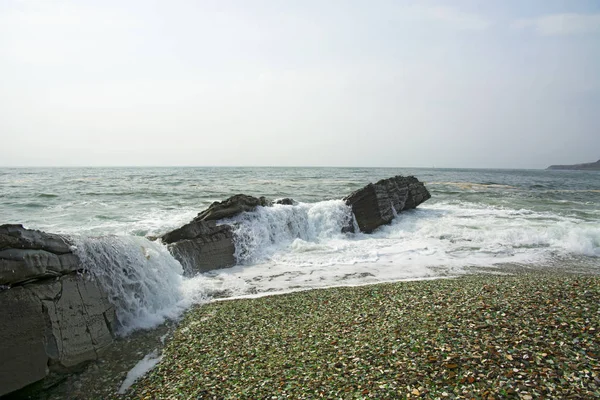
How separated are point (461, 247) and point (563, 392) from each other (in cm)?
1329

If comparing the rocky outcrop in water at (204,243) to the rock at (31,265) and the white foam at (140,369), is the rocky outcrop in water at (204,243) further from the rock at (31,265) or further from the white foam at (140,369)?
the white foam at (140,369)

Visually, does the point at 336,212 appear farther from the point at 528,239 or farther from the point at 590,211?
the point at 590,211

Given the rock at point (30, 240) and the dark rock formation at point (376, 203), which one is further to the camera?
the dark rock formation at point (376, 203)

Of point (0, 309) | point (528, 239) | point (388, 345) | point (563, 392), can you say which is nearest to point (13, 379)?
point (0, 309)

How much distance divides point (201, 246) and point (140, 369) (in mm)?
7241

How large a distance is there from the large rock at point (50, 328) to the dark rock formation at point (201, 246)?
15.9ft

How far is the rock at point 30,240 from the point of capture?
665 cm

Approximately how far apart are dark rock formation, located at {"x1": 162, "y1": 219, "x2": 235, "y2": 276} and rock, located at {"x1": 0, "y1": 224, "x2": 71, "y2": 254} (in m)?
5.02

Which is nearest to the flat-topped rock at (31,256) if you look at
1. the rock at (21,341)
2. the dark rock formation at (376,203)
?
the rock at (21,341)

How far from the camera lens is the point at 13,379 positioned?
5824 millimetres

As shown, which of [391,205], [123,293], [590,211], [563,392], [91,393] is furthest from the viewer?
[590,211]

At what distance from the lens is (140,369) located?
21.6ft

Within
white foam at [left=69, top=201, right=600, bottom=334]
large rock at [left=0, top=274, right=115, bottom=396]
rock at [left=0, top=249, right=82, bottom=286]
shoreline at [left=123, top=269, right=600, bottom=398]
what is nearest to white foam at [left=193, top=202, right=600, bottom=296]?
white foam at [left=69, top=201, right=600, bottom=334]

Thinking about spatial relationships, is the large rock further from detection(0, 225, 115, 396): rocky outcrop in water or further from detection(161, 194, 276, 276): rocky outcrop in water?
detection(161, 194, 276, 276): rocky outcrop in water
